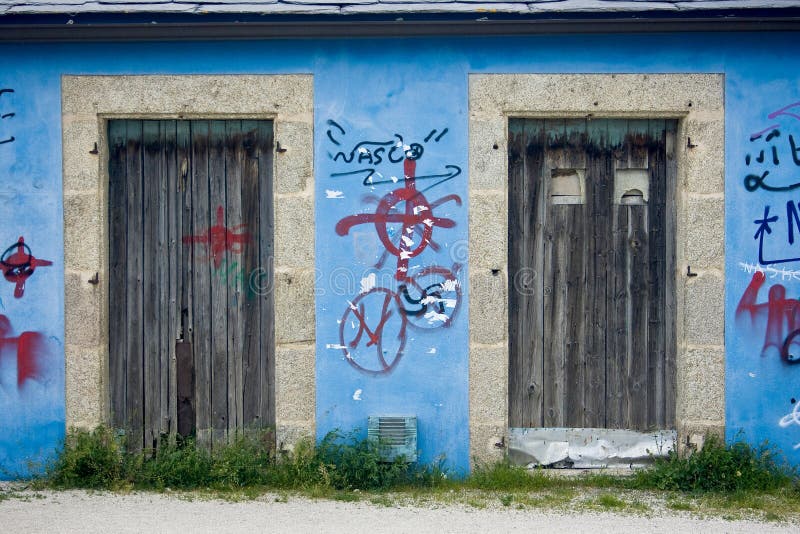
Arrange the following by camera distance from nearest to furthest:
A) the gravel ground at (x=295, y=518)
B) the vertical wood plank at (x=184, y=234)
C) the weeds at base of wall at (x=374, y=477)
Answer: the gravel ground at (x=295, y=518) < the weeds at base of wall at (x=374, y=477) < the vertical wood plank at (x=184, y=234)

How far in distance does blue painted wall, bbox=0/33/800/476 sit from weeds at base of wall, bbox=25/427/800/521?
0.22 m

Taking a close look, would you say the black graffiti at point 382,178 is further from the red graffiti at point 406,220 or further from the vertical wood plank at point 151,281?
the vertical wood plank at point 151,281

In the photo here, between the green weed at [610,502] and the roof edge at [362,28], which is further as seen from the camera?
the roof edge at [362,28]

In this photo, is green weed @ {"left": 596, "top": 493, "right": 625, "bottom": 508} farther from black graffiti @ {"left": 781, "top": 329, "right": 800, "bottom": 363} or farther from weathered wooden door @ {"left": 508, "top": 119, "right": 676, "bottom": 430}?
black graffiti @ {"left": 781, "top": 329, "right": 800, "bottom": 363}

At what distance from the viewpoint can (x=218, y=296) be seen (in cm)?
636

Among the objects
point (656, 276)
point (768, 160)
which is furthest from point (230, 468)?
point (768, 160)

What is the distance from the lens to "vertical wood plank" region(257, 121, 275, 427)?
632cm

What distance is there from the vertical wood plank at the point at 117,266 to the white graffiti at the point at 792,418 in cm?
489

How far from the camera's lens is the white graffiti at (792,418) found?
244 inches

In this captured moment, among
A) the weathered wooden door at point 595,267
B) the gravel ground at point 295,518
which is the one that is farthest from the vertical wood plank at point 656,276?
the gravel ground at point 295,518

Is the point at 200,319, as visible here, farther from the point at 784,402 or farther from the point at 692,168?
the point at 784,402

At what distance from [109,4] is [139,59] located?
43cm

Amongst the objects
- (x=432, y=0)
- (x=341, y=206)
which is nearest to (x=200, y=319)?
(x=341, y=206)

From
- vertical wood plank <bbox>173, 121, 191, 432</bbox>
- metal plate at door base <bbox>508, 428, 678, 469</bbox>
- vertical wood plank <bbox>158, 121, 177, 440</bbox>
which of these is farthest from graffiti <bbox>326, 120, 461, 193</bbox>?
metal plate at door base <bbox>508, 428, 678, 469</bbox>
